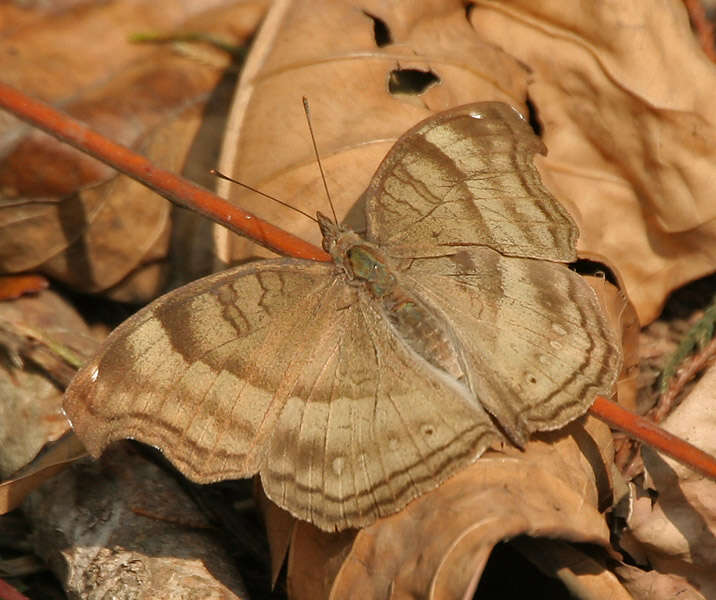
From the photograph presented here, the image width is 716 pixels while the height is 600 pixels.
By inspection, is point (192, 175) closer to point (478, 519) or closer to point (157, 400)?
point (157, 400)

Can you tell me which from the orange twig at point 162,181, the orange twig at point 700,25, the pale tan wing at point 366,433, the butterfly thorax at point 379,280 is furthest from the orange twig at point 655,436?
the orange twig at point 700,25

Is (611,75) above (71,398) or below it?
above

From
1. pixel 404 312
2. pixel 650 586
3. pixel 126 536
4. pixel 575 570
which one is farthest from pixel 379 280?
pixel 650 586

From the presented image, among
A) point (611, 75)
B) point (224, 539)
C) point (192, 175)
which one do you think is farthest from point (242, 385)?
point (611, 75)

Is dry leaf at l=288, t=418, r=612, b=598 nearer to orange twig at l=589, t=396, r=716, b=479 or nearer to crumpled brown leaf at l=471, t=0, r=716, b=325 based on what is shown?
orange twig at l=589, t=396, r=716, b=479

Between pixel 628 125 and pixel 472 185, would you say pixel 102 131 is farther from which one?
pixel 628 125

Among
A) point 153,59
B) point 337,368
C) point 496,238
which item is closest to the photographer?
point 337,368

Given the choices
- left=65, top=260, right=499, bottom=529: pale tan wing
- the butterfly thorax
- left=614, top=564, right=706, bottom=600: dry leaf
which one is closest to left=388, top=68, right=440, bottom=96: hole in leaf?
the butterfly thorax
